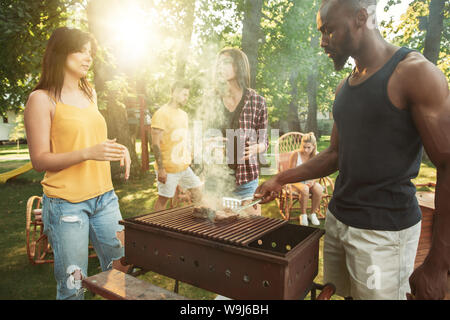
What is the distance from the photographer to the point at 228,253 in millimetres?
1734

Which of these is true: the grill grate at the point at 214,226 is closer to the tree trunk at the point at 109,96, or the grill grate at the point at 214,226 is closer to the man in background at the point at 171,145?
the man in background at the point at 171,145

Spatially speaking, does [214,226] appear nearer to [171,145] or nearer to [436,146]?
[436,146]

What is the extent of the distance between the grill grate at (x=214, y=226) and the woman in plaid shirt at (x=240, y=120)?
116cm

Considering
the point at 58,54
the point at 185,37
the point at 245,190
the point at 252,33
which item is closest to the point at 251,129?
the point at 245,190

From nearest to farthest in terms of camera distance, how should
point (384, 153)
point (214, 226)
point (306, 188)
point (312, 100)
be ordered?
point (384, 153) < point (214, 226) < point (306, 188) < point (312, 100)

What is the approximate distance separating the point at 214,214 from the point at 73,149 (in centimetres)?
123

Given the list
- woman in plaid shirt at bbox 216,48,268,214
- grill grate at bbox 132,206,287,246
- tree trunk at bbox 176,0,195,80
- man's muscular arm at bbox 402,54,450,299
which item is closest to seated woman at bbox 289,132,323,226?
woman in plaid shirt at bbox 216,48,268,214

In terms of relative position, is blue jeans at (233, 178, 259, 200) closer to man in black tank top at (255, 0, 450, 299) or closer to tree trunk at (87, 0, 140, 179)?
man in black tank top at (255, 0, 450, 299)

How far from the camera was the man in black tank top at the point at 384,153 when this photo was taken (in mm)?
1384

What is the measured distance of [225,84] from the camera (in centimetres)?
361
